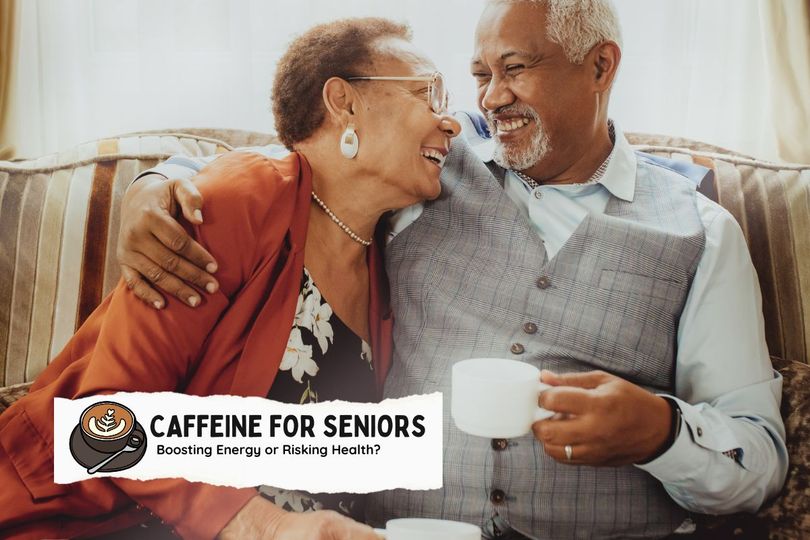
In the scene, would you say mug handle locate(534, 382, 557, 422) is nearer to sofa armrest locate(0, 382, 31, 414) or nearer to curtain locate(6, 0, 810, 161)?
curtain locate(6, 0, 810, 161)

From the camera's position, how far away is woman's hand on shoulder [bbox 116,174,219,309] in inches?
39.3

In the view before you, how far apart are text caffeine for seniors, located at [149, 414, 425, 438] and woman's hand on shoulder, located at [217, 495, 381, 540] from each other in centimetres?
10

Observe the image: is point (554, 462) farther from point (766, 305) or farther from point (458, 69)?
point (458, 69)

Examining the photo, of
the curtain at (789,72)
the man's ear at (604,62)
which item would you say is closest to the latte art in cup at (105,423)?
the man's ear at (604,62)

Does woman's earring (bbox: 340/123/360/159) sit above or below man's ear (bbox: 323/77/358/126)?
below

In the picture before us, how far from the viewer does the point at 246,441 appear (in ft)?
3.34

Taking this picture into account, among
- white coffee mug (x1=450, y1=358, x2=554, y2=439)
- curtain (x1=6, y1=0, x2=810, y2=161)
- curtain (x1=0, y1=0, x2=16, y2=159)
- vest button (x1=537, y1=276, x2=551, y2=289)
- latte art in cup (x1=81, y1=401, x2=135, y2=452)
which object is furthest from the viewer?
curtain (x1=0, y1=0, x2=16, y2=159)

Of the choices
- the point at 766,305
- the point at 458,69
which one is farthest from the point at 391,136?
the point at 766,305

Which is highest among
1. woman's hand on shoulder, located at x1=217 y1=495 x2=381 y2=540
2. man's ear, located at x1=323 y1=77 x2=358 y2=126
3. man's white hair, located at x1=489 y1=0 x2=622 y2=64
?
man's white hair, located at x1=489 y1=0 x2=622 y2=64

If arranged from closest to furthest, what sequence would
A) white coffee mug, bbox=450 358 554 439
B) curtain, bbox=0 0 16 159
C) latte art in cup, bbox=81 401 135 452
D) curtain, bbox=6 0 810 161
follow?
white coffee mug, bbox=450 358 554 439 < latte art in cup, bbox=81 401 135 452 < curtain, bbox=6 0 810 161 < curtain, bbox=0 0 16 159

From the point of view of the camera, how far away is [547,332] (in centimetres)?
110

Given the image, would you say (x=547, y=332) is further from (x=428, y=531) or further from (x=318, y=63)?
(x=318, y=63)

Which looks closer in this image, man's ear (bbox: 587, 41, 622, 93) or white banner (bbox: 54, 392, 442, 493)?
white banner (bbox: 54, 392, 442, 493)

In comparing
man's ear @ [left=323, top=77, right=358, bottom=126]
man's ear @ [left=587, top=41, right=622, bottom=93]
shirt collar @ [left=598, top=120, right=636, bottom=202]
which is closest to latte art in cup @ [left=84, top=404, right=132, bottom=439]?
man's ear @ [left=323, top=77, right=358, bottom=126]
